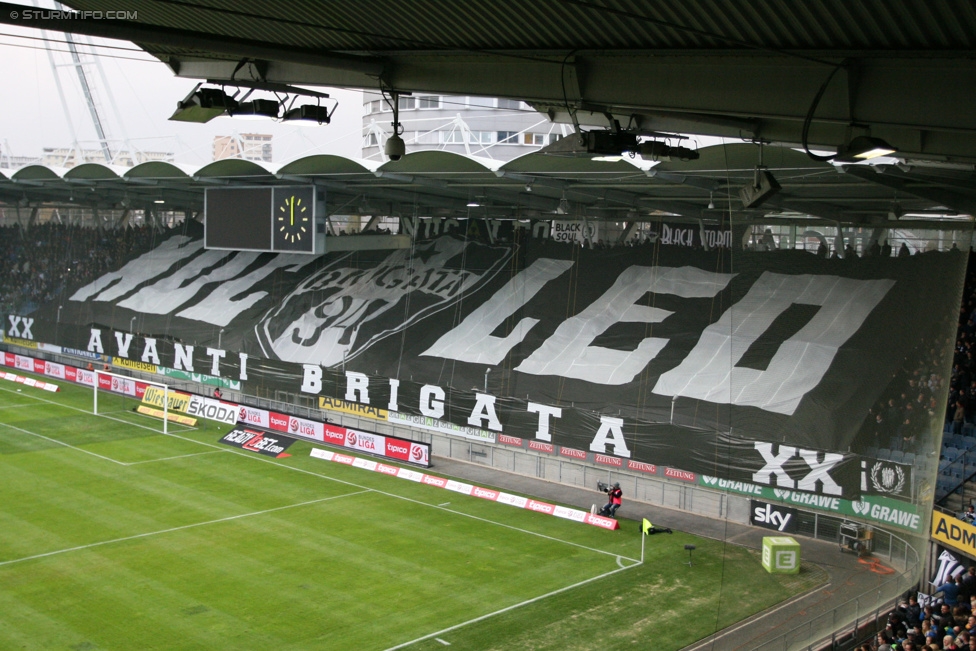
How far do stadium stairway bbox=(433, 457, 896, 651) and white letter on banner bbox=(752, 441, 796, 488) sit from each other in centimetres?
140

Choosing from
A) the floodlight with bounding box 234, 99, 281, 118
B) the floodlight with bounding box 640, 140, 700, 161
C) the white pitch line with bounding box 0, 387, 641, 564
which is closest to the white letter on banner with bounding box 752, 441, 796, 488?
the white pitch line with bounding box 0, 387, 641, 564

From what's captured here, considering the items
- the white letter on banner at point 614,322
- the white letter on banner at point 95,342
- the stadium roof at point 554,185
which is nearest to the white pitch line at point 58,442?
the white letter on banner at point 95,342

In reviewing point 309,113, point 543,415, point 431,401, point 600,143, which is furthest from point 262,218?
point 600,143

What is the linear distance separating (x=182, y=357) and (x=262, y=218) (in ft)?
26.0

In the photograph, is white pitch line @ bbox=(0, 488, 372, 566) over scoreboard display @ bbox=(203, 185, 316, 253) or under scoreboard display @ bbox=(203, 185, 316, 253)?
under

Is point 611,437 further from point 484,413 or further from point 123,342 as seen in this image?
point 123,342

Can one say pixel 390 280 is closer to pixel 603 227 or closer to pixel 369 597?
pixel 603 227

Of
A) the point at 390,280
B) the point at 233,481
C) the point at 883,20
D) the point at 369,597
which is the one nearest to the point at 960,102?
the point at 883,20

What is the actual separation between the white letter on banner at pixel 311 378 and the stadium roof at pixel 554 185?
6.35m

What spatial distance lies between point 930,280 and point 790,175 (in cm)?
205

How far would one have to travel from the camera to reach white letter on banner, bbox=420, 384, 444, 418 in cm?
2858

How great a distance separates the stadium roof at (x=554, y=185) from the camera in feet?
36.4

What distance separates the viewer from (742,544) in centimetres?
2089

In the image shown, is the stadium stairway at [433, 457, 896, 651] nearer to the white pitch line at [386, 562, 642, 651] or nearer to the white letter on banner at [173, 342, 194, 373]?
the white pitch line at [386, 562, 642, 651]
